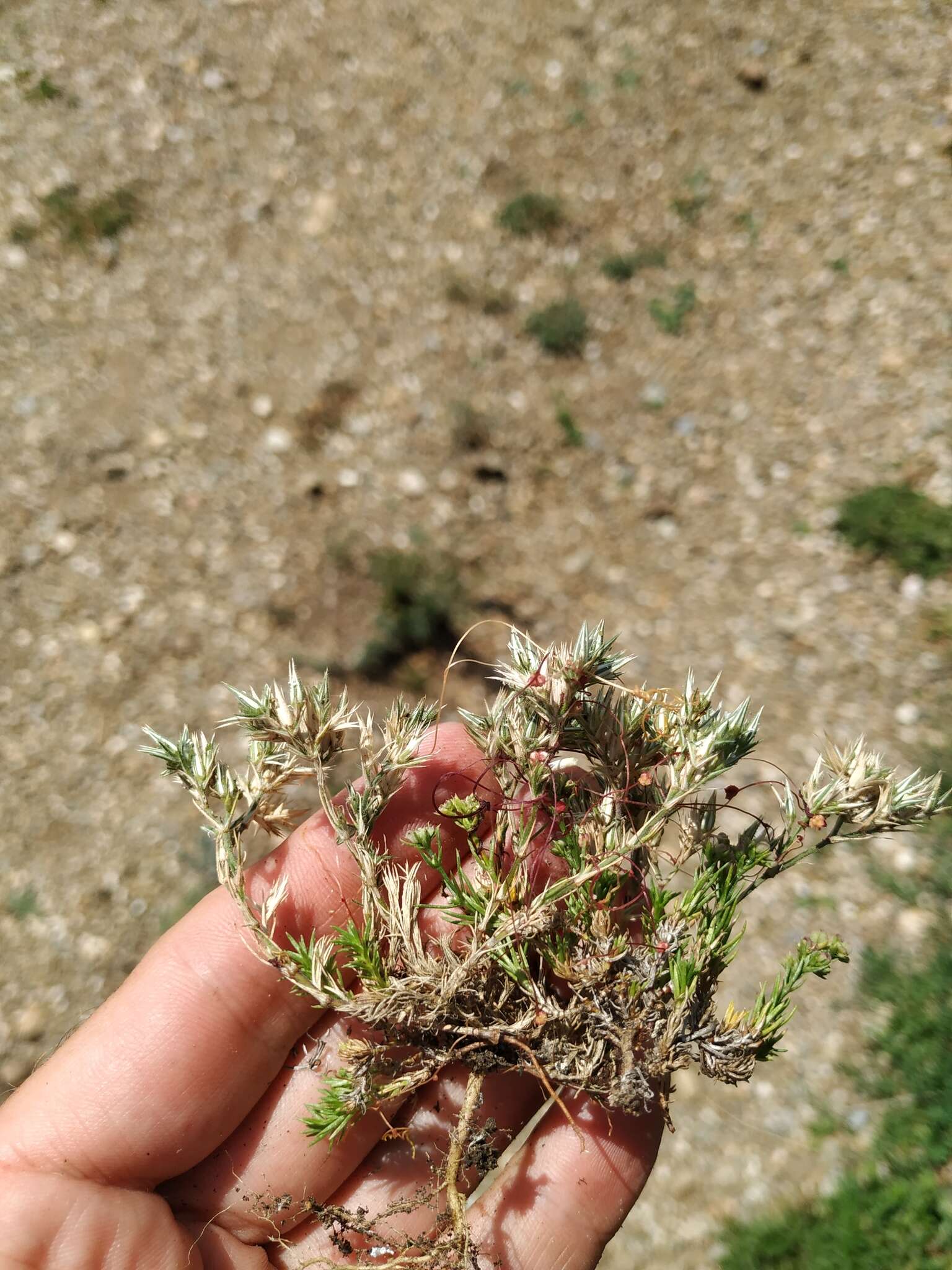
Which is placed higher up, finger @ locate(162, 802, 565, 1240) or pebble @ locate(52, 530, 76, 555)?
pebble @ locate(52, 530, 76, 555)

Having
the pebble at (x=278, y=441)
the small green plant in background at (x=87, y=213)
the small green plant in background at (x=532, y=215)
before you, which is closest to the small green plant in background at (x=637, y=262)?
the small green plant in background at (x=532, y=215)

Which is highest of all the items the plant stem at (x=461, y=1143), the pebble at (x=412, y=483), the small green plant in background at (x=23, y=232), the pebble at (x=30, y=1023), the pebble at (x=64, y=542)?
the small green plant in background at (x=23, y=232)

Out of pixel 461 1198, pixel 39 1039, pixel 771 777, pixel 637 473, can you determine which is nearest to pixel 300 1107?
pixel 461 1198

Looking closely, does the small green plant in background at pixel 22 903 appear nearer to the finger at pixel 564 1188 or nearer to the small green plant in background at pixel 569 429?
the finger at pixel 564 1188

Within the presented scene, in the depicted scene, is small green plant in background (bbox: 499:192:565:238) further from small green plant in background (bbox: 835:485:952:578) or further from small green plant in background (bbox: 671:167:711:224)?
small green plant in background (bbox: 835:485:952:578)

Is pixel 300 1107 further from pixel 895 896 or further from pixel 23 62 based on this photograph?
pixel 23 62

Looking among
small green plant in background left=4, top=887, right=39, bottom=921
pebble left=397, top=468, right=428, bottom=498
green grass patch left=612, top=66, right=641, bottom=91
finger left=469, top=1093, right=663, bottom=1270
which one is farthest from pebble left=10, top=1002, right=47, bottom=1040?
green grass patch left=612, top=66, right=641, bottom=91
